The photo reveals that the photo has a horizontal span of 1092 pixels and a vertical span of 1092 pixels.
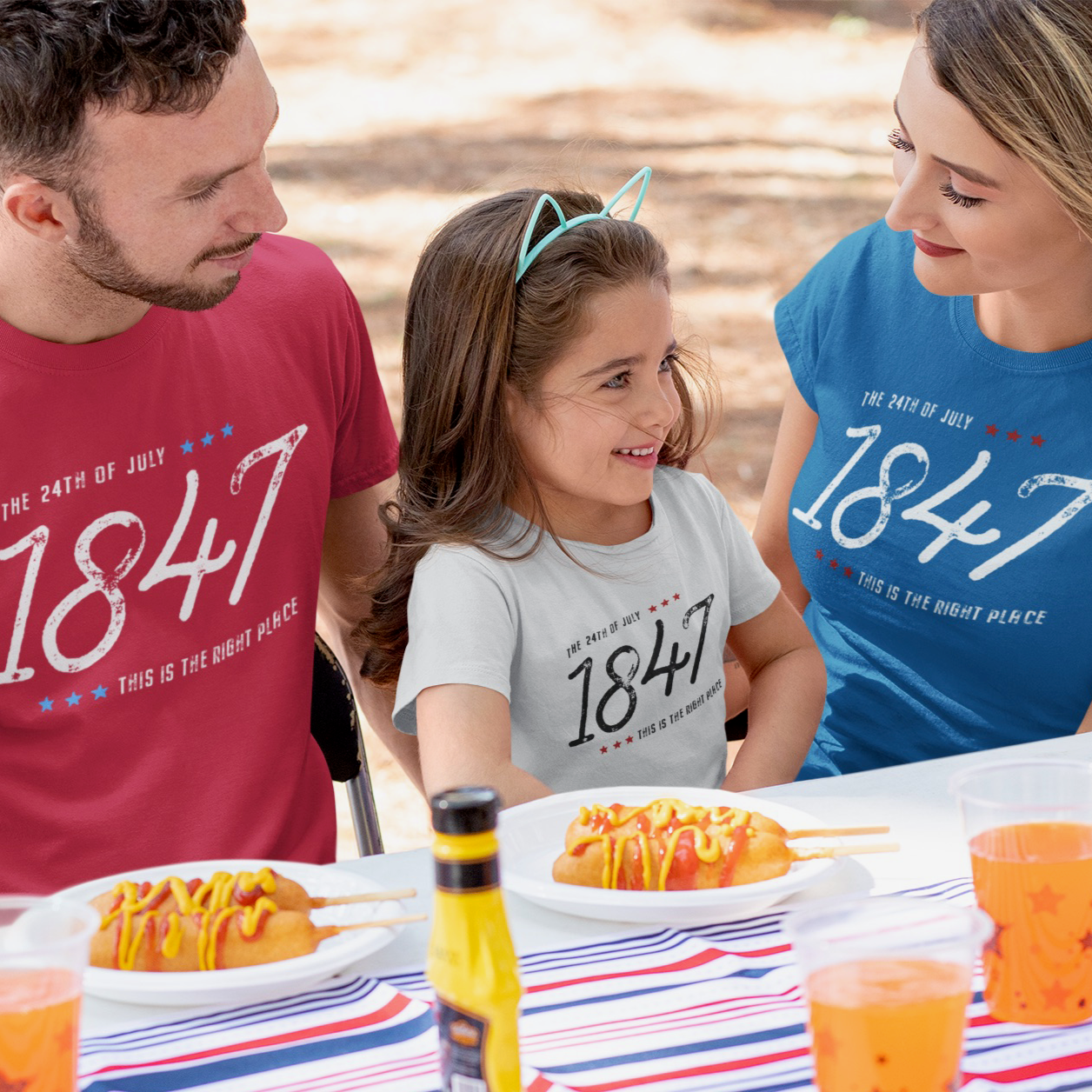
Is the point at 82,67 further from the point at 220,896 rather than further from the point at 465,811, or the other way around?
the point at 465,811

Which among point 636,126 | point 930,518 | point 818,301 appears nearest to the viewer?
point 930,518

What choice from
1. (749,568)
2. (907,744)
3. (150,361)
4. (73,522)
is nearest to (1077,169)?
(749,568)

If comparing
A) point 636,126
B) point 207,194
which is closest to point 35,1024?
point 207,194

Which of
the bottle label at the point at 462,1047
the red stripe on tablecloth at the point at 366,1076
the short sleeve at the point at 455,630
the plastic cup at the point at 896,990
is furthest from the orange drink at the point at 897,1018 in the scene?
the short sleeve at the point at 455,630

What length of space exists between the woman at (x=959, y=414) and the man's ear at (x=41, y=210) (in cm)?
107

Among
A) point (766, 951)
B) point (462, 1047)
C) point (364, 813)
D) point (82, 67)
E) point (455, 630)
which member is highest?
point (82, 67)

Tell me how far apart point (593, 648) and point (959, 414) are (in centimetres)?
64

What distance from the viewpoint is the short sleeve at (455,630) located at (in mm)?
1777

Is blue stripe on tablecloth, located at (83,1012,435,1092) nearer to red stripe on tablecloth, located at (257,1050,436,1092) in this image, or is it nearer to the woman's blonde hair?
red stripe on tablecloth, located at (257,1050,436,1092)

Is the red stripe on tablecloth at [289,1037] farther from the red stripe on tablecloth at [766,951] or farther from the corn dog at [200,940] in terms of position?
the red stripe on tablecloth at [766,951]

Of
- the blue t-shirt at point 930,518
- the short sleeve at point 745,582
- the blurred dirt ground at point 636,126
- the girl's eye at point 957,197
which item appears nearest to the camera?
the girl's eye at point 957,197

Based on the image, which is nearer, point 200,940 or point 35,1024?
point 35,1024

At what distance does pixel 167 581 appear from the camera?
6.19ft

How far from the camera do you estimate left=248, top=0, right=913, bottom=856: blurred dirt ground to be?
7305 millimetres
